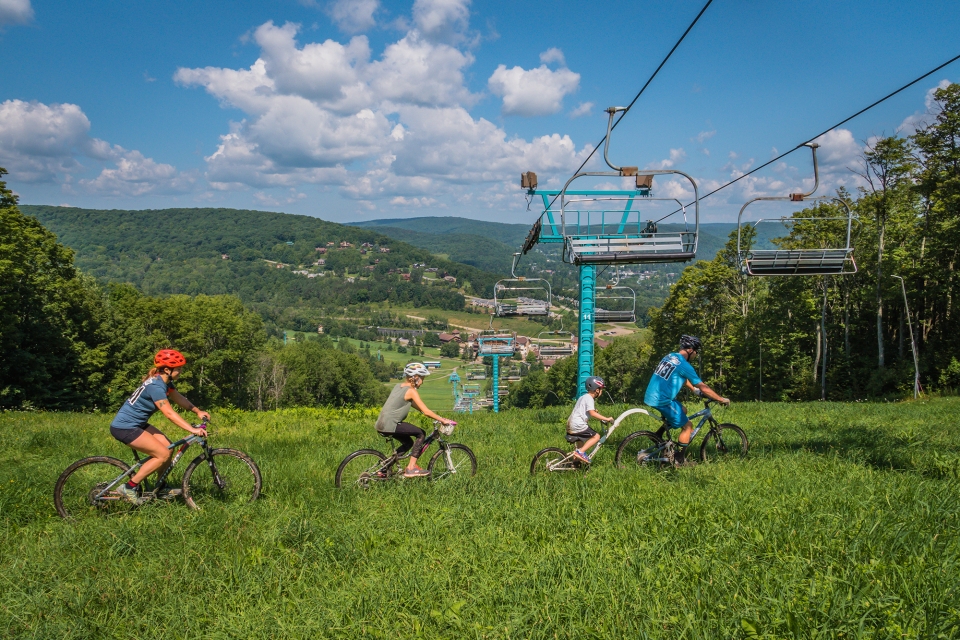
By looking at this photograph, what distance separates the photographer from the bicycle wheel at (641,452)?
327 inches

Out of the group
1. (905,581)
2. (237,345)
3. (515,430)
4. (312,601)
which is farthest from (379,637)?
(237,345)

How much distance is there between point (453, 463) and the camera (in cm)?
816

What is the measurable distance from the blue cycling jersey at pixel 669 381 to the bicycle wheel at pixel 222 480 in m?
5.08

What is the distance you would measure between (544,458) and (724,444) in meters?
2.86

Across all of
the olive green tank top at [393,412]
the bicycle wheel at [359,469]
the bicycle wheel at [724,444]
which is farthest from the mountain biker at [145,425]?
the bicycle wheel at [724,444]

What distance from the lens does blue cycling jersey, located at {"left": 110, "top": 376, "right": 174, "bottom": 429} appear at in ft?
21.6

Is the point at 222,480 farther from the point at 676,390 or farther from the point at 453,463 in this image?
the point at 676,390

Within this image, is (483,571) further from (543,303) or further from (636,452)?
(543,303)

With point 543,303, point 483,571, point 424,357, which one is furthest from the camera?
point 424,357

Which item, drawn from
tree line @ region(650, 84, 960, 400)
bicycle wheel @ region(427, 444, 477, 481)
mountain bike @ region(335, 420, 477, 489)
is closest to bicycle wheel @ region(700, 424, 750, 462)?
bicycle wheel @ region(427, 444, 477, 481)

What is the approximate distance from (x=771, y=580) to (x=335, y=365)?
81.7 m

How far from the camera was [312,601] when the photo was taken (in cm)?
430

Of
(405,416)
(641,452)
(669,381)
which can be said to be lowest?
(641,452)

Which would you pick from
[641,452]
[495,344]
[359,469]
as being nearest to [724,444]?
[641,452]
